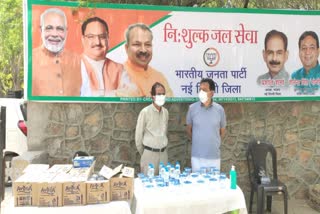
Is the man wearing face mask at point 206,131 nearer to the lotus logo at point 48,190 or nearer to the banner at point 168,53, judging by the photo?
the banner at point 168,53

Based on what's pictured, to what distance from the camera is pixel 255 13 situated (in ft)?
21.1

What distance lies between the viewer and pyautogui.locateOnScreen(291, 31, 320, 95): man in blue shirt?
6.66 metres

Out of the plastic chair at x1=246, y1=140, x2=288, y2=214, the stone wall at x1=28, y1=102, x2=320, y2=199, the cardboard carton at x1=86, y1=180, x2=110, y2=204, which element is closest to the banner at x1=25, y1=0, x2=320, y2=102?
the stone wall at x1=28, y1=102, x2=320, y2=199

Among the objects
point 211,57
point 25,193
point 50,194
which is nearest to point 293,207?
point 211,57

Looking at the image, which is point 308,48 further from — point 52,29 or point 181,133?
point 52,29

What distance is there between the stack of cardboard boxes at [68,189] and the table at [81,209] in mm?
50

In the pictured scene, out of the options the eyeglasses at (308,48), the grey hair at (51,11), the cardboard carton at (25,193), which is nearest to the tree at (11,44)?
the grey hair at (51,11)

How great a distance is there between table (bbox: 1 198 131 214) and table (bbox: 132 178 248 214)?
0.20 meters

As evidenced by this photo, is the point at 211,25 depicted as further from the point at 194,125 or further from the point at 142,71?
the point at 194,125

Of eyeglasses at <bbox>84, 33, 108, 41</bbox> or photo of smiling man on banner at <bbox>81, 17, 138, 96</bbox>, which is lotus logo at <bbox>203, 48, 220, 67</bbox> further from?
eyeglasses at <bbox>84, 33, 108, 41</bbox>

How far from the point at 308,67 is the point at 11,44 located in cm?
1204

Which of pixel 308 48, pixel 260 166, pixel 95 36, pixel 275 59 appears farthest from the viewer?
pixel 308 48

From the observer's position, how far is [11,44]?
15.3m

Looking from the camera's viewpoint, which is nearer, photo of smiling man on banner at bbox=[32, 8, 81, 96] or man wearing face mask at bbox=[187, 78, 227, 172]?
man wearing face mask at bbox=[187, 78, 227, 172]
